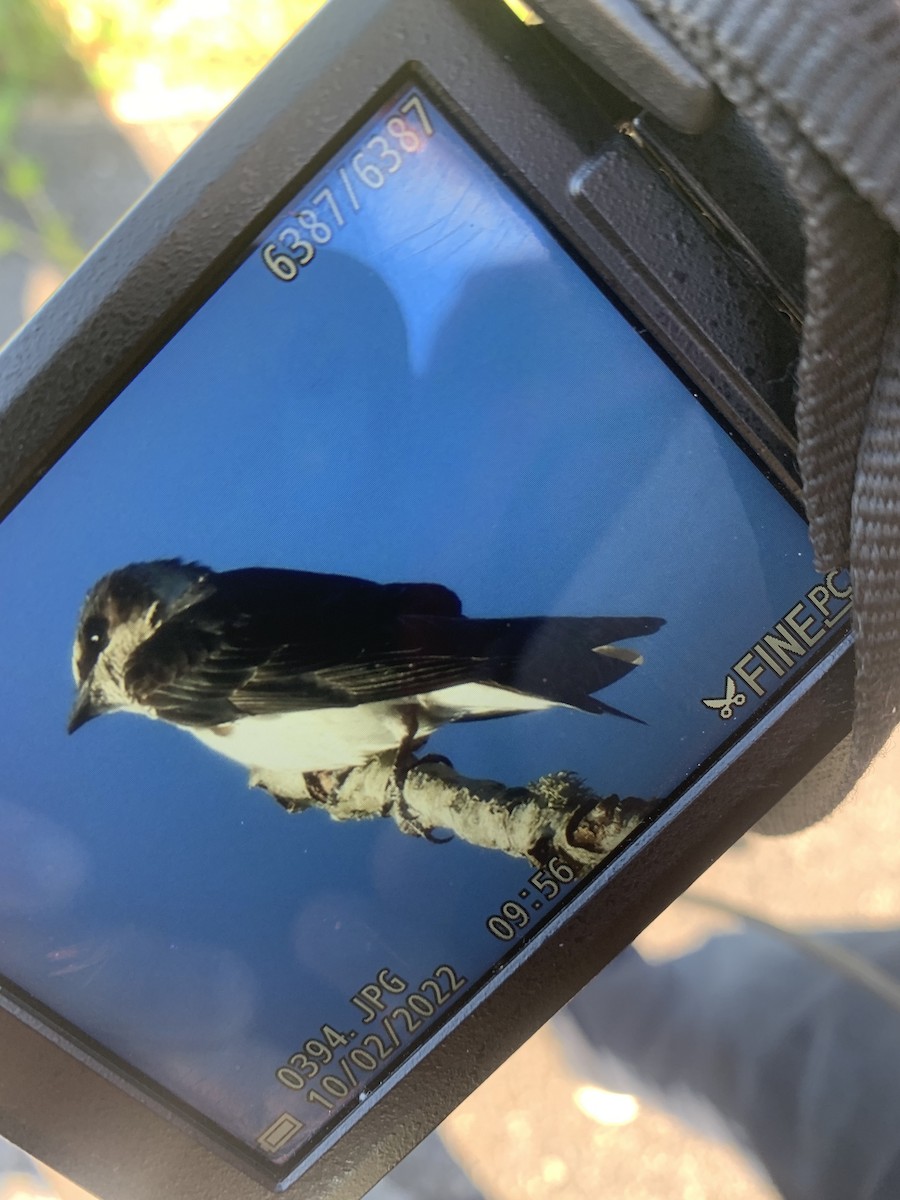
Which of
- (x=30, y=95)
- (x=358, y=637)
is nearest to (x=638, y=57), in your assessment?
(x=358, y=637)

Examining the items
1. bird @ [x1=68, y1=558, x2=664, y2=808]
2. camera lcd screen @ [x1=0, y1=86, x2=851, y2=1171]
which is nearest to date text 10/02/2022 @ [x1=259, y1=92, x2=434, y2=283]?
camera lcd screen @ [x1=0, y1=86, x2=851, y2=1171]

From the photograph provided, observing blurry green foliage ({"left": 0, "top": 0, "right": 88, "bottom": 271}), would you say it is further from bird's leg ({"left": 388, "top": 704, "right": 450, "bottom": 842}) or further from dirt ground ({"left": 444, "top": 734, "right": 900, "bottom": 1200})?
dirt ground ({"left": 444, "top": 734, "right": 900, "bottom": 1200})

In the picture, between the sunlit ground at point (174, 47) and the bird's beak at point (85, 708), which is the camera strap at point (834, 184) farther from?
the sunlit ground at point (174, 47)

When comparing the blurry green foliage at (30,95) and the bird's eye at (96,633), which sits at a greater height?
the blurry green foliage at (30,95)

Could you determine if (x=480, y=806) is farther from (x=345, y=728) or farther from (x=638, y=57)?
(x=638, y=57)

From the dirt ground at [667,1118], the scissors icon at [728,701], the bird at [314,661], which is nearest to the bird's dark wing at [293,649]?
the bird at [314,661]

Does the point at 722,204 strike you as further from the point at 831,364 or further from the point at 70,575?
the point at 70,575
